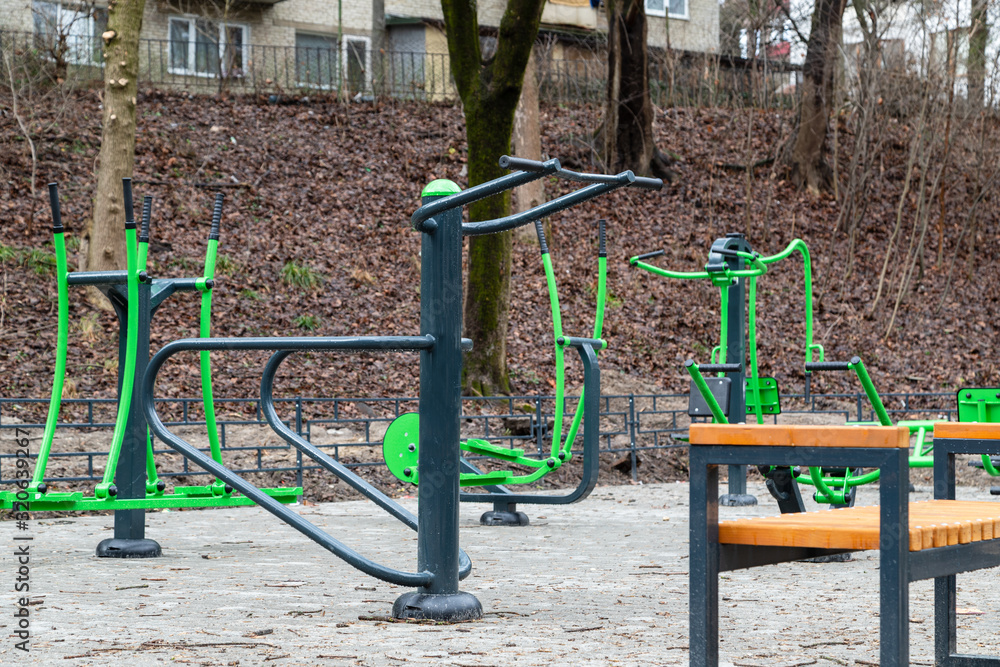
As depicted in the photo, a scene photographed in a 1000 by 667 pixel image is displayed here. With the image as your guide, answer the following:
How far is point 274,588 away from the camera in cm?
516

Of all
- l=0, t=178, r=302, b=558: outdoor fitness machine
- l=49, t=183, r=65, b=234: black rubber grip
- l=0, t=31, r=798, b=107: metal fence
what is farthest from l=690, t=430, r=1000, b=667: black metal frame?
l=0, t=31, r=798, b=107: metal fence

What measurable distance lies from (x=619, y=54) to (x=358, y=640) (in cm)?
1770

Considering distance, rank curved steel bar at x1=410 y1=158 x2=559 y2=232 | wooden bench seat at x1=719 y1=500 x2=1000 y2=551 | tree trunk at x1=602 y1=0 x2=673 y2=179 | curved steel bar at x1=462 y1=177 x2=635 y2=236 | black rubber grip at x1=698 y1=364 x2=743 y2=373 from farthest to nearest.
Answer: tree trunk at x1=602 y1=0 x2=673 y2=179 → black rubber grip at x1=698 y1=364 x2=743 y2=373 → curved steel bar at x1=462 y1=177 x2=635 y2=236 → curved steel bar at x1=410 y1=158 x2=559 y2=232 → wooden bench seat at x1=719 y1=500 x2=1000 y2=551

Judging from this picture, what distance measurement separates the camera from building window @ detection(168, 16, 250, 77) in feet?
78.5

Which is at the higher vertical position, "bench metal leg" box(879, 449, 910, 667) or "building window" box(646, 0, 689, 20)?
"building window" box(646, 0, 689, 20)

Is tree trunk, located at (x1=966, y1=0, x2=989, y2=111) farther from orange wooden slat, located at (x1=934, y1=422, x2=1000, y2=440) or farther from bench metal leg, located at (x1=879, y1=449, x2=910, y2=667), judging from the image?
bench metal leg, located at (x1=879, y1=449, x2=910, y2=667)

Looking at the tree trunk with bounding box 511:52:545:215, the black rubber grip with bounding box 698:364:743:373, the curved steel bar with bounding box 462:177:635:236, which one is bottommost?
the black rubber grip with bounding box 698:364:743:373

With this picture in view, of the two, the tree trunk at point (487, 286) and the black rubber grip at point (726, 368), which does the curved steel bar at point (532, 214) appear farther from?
the tree trunk at point (487, 286)

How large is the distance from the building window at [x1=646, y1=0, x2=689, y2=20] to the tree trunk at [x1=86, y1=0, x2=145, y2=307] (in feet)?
74.1

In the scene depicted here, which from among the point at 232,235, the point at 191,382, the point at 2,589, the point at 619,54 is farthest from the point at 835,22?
the point at 2,589

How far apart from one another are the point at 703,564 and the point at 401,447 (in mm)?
3704

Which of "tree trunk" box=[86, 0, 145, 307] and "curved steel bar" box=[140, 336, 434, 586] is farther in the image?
"tree trunk" box=[86, 0, 145, 307]

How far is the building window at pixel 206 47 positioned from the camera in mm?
23938

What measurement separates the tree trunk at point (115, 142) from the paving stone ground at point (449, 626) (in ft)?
19.2
